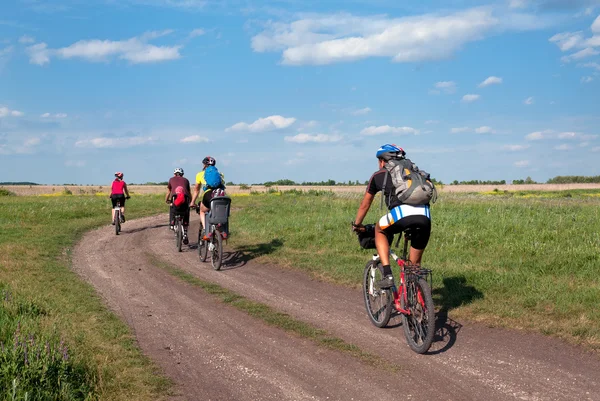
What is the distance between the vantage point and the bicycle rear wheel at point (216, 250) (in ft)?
47.1

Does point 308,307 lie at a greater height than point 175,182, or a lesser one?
lesser

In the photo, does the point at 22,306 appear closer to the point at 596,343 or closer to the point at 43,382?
the point at 43,382

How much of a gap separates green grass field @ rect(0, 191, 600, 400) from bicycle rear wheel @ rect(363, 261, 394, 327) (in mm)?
1479

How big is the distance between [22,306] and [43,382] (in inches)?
147

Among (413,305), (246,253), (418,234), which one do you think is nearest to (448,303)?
(413,305)

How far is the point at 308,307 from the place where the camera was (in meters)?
10.1

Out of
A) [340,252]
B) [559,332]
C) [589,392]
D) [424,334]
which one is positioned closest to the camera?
[589,392]

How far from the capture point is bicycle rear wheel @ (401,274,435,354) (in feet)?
23.0

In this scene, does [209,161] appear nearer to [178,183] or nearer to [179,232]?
[179,232]

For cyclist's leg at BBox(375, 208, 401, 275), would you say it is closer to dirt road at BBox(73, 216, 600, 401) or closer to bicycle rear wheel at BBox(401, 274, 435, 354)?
bicycle rear wheel at BBox(401, 274, 435, 354)

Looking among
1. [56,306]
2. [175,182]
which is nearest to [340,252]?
[175,182]

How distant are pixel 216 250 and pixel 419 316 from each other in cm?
823

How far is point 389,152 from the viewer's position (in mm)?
7781

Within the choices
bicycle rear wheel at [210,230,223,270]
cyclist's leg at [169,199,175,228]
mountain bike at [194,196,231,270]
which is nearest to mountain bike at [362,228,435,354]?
bicycle rear wheel at [210,230,223,270]
